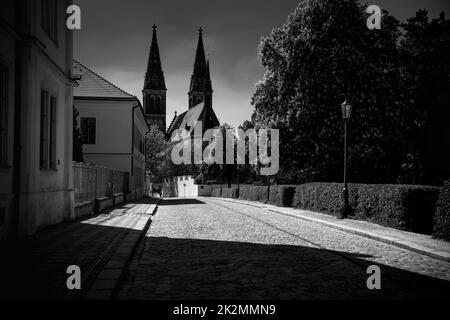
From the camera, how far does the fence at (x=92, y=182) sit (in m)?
16.5

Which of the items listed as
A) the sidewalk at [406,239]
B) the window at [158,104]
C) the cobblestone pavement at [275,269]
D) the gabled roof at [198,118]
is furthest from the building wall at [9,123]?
the window at [158,104]

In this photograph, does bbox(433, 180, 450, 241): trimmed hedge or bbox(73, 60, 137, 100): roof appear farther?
bbox(73, 60, 137, 100): roof

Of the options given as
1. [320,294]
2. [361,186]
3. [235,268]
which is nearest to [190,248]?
[235,268]

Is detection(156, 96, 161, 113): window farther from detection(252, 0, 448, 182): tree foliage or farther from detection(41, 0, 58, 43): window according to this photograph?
detection(41, 0, 58, 43): window

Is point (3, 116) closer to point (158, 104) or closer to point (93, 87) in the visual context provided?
point (93, 87)

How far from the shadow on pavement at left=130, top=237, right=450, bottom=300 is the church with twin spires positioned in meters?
90.9

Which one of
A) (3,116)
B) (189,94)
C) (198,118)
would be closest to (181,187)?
(198,118)

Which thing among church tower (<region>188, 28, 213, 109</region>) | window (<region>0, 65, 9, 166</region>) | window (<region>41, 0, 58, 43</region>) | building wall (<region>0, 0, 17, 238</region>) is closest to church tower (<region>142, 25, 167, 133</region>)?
church tower (<region>188, 28, 213, 109</region>)

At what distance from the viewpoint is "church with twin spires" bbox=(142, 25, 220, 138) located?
338 ft

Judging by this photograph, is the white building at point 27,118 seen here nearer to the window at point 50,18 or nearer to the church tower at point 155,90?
the window at point 50,18

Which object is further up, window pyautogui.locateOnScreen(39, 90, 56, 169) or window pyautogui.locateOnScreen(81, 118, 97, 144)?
window pyautogui.locateOnScreen(81, 118, 97, 144)

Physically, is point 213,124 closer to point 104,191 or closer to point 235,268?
point 104,191

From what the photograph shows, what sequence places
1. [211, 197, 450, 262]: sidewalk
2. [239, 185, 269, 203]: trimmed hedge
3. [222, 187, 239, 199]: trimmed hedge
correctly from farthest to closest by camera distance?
[222, 187, 239, 199]: trimmed hedge → [239, 185, 269, 203]: trimmed hedge → [211, 197, 450, 262]: sidewalk

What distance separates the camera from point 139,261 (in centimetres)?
802
